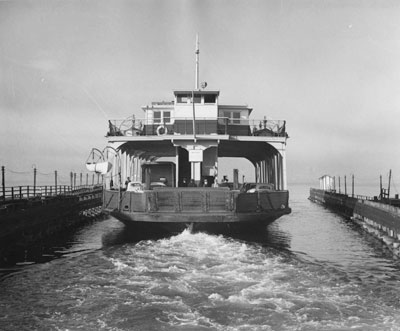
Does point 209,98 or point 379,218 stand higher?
point 209,98

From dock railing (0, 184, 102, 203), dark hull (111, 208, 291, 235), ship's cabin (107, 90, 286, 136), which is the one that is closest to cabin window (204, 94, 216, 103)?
ship's cabin (107, 90, 286, 136)

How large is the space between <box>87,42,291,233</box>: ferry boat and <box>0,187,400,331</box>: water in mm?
1184

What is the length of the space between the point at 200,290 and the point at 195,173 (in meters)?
12.0

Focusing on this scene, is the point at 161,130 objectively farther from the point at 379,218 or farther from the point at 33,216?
the point at 379,218

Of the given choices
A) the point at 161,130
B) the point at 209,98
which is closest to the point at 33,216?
the point at 161,130

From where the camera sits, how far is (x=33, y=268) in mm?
11797

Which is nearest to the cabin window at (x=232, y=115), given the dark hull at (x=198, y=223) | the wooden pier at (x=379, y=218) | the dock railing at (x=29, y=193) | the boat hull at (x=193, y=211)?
the dark hull at (x=198, y=223)

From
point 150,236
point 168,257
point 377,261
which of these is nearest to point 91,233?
point 150,236

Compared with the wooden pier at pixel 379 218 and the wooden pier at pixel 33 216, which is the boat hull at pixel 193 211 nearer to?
the wooden pier at pixel 33 216

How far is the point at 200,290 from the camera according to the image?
8.58m

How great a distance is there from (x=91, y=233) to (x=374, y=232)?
1545cm

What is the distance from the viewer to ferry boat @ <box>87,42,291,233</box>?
14945 mm

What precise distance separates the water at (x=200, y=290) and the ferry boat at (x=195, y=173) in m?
1.18

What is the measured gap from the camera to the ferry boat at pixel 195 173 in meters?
14.9
